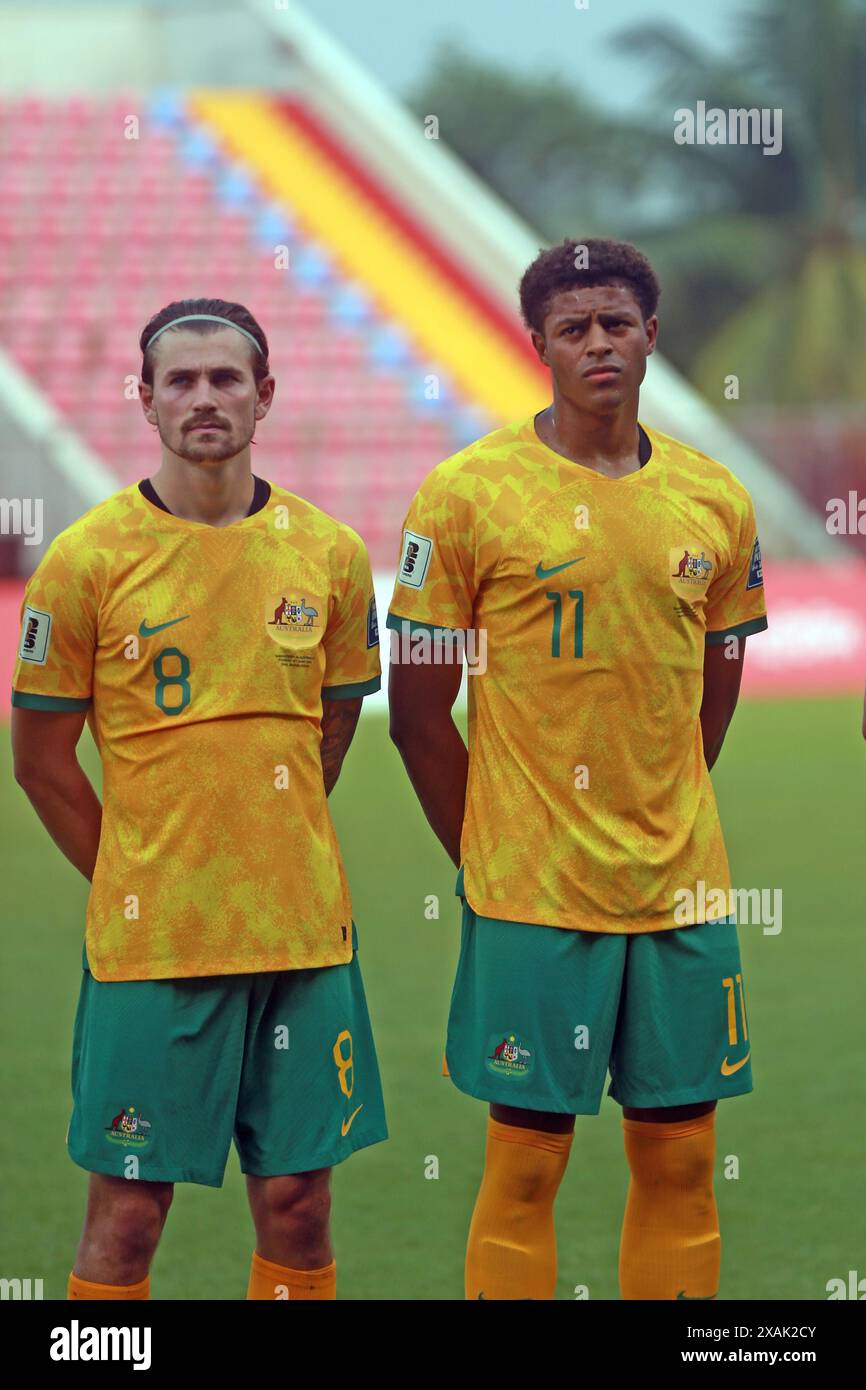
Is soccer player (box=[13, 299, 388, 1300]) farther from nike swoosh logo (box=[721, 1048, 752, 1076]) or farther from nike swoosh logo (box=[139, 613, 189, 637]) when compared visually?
nike swoosh logo (box=[721, 1048, 752, 1076])

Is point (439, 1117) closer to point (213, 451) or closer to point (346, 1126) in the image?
point (346, 1126)

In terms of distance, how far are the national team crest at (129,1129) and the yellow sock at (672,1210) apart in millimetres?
903

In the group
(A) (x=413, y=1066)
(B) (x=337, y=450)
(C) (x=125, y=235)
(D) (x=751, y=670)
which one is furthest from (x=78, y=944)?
(C) (x=125, y=235)

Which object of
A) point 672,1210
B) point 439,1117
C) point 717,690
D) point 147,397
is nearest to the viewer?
point 147,397

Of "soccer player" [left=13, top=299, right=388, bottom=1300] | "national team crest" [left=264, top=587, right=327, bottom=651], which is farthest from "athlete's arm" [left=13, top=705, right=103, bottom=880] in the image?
"national team crest" [left=264, top=587, right=327, bottom=651]

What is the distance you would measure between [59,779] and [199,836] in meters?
0.32

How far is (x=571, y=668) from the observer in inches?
148

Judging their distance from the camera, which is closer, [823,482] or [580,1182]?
[580,1182]

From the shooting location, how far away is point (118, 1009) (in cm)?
366

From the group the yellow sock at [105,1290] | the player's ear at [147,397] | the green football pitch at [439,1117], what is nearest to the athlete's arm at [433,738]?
the player's ear at [147,397]

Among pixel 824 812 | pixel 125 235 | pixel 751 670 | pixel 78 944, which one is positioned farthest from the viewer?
pixel 125 235

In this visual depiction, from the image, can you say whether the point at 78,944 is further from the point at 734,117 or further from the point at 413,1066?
the point at 734,117

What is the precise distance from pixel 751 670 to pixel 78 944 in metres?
9.24

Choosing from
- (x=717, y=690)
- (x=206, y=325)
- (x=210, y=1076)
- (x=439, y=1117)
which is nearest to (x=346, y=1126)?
(x=210, y=1076)
